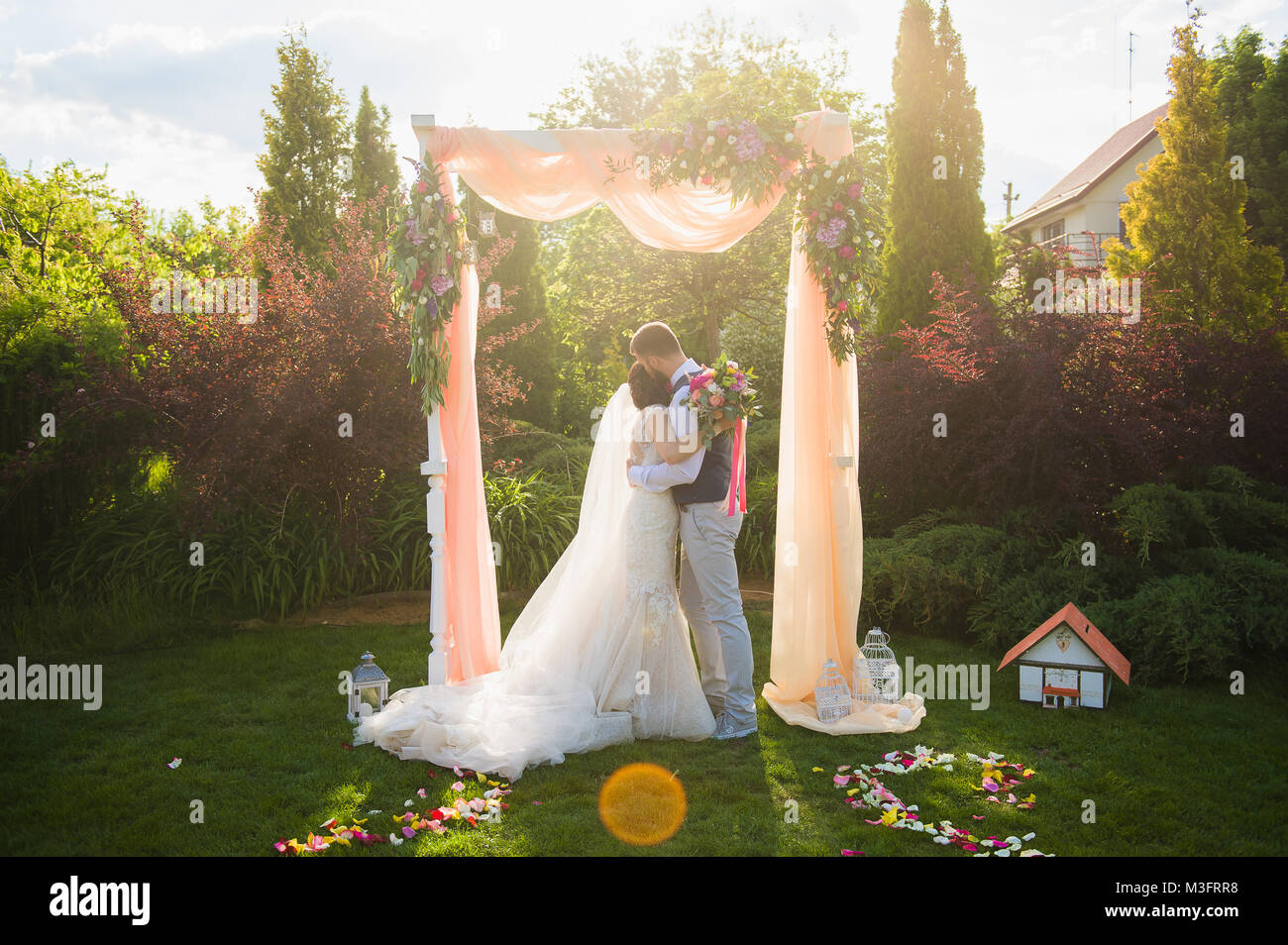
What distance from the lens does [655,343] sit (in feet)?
14.8

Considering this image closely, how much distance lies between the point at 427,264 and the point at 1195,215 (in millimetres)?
8584

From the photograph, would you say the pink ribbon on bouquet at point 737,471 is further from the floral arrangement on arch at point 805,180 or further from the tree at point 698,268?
the tree at point 698,268

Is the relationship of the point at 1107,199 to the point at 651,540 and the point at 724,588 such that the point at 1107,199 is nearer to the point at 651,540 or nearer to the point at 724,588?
the point at 724,588

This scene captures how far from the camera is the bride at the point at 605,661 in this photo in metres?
4.14

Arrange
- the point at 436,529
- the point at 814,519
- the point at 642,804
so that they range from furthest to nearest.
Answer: the point at 814,519 → the point at 436,529 → the point at 642,804

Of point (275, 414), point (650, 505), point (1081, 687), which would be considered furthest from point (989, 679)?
point (275, 414)

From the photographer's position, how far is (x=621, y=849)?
3111 mm

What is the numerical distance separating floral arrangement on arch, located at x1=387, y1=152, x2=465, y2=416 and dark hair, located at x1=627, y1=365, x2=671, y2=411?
1105 mm

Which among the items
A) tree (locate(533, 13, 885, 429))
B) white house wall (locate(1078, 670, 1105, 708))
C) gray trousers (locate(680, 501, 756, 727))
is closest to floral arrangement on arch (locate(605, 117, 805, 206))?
gray trousers (locate(680, 501, 756, 727))

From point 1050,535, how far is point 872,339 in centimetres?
254

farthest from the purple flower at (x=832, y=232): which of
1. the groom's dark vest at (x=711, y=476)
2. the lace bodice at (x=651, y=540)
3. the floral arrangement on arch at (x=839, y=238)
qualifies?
the lace bodice at (x=651, y=540)

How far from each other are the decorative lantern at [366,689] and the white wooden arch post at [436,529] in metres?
0.31

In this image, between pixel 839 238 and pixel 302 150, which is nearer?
pixel 839 238

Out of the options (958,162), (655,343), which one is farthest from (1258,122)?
(655,343)
